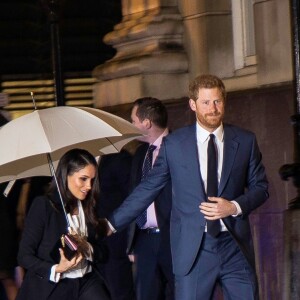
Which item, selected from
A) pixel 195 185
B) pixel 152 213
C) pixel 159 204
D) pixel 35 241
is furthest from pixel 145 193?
pixel 152 213

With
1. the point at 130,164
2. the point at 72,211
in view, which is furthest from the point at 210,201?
the point at 130,164

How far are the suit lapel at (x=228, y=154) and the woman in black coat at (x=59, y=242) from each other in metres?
0.85

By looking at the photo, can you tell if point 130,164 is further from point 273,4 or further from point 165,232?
point 273,4

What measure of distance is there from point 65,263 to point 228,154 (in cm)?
130

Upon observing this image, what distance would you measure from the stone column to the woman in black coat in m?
6.33

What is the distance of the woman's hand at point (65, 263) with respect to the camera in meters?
9.71

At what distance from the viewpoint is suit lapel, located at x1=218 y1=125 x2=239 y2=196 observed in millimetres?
9859

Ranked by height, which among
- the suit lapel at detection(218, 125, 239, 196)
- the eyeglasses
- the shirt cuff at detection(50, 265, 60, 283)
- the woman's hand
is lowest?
the shirt cuff at detection(50, 265, 60, 283)

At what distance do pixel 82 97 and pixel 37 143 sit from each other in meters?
11.3

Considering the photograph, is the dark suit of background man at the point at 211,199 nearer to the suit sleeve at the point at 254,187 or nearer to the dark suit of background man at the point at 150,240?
the suit sleeve at the point at 254,187

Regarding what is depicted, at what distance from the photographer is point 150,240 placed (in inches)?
474

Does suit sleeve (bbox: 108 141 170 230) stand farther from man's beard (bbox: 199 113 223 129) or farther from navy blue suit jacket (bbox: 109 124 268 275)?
man's beard (bbox: 199 113 223 129)

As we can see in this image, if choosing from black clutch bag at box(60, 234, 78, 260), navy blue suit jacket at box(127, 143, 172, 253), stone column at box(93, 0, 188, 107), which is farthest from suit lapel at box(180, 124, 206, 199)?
stone column at box(93, 0, 188, 107)

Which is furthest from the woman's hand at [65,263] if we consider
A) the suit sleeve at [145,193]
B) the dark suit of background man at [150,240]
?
the dark suit of background man at [150,240]
